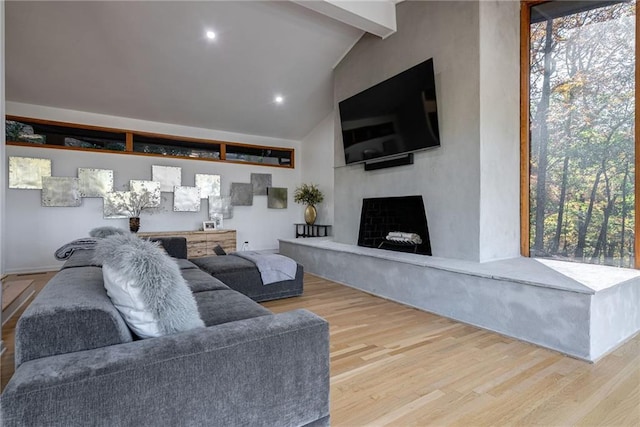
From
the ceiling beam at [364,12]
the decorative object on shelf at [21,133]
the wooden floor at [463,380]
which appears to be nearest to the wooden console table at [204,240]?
the decorative object on shelf at [21,133]

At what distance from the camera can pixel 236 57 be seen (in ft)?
15.3

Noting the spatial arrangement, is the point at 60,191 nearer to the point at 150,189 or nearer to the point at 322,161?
the point at 150,189

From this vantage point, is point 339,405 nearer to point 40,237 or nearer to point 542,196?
point 542,196

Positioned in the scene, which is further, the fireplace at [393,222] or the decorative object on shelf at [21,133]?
the decorative object on shelf at [21,133]

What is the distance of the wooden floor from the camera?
1.63 m

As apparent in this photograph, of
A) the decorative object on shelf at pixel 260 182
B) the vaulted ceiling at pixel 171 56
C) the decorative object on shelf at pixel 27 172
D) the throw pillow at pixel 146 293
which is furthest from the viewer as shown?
the decorative object on shelf at pixel 260 182

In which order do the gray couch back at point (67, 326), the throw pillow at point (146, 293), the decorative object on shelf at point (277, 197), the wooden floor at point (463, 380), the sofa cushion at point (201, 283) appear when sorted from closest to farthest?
1. the gray couch back at point (67, 326)
2. the throw pillow at point (146, 293)
3. the wooden floor at point (463, 380)
4. the sofa cushion at point (201, 283)
5. the decorative object on shelf at point (277, 197)

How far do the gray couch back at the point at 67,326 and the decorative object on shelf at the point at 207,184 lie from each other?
5.31 m

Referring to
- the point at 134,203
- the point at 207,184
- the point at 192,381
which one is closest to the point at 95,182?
the point at 134,203

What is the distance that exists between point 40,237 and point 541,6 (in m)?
7.23

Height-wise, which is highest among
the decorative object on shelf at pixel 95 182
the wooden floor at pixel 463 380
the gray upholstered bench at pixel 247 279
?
the decorative object on shelf at pixel 95 182

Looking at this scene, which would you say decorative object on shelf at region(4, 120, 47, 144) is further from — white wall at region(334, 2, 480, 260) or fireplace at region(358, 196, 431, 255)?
white wall at region(334, 2, 480, 260)

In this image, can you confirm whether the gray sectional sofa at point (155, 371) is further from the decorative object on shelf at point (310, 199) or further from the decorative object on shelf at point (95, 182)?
the decorative object on shelf at point (310, 199)

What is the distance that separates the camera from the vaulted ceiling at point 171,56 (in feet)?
12.5
